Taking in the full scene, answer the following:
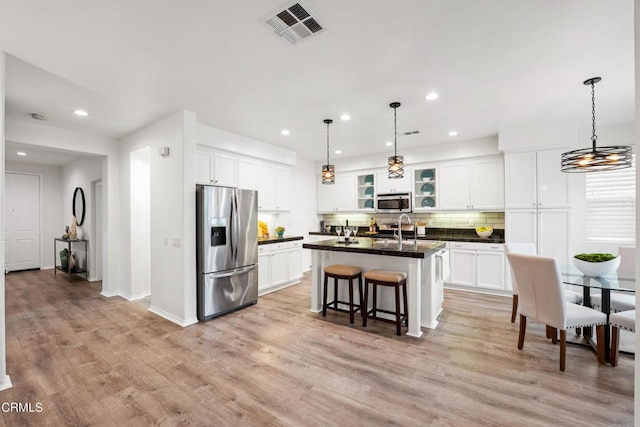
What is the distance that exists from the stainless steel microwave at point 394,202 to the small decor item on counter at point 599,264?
3.24 metres

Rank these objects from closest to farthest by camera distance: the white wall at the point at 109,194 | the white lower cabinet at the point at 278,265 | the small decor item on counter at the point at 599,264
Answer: the small decor item on counter at the point at 599,264
the white wall at the point at 109,194
the white lower cabinet at the point at 278,265

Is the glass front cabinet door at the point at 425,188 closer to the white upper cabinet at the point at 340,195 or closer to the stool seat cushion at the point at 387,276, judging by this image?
the white upper cabinet at the point at 340,195

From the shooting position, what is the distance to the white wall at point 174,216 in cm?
361

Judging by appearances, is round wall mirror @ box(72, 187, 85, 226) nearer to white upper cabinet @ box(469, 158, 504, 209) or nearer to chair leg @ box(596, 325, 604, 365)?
white upper cabinet @ box(469, 158, 504, 209)

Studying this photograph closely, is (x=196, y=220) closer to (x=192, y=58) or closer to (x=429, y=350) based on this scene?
(x=192, y=58)

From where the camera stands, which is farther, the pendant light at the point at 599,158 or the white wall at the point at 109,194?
the white wall at the point at 109,194

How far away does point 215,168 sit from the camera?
4398 millimetres

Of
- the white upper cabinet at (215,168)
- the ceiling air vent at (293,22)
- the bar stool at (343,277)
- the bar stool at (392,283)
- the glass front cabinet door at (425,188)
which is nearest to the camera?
the ceiling air vent at (293,22)

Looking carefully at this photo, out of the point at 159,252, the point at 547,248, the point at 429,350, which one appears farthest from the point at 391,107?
the point at 159,252

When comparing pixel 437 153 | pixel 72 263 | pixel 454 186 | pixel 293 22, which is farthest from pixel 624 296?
pixel 72 263

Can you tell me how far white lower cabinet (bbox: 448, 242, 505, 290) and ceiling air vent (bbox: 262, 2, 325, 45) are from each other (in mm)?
4328

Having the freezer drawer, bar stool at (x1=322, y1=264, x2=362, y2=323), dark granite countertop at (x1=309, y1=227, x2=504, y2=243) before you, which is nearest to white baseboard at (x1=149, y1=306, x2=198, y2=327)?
the freezer drawer

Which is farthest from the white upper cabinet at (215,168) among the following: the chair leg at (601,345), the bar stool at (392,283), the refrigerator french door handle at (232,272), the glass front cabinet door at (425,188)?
the chair leg at (601,345)

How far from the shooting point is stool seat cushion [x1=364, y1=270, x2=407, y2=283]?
3.19 metres
